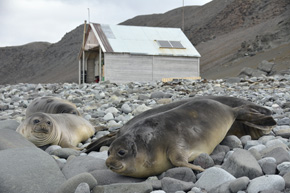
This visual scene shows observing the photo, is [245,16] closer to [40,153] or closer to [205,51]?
[205,51]

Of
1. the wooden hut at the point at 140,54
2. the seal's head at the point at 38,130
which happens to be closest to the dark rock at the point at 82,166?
the seal's head at the point at 38,130

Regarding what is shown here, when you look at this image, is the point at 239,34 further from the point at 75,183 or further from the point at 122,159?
the point at 75,183

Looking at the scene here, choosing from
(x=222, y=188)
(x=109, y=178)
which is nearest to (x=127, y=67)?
(x=109, y=178)

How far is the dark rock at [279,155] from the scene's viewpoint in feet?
9.43

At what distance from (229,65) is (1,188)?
3147cm

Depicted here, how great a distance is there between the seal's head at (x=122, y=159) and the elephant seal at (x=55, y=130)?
6.08ft

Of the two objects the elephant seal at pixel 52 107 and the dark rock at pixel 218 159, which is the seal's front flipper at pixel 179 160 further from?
the elephant seal at pixel 52 107

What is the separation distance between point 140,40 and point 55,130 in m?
17.6

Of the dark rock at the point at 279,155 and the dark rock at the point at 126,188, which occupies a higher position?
the dark rock at the point at 279,155

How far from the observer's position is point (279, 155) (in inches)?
116

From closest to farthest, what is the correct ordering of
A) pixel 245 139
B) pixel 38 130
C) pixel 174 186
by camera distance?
pixel 174 186 → pixel 245 139 → pixel 38 130

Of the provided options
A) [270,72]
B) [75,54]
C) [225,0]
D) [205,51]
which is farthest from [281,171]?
[75,54]

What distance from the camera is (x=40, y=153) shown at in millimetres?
3020

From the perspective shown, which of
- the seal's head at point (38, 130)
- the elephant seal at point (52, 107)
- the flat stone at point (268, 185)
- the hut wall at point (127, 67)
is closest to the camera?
the flat stone at point (268, 185)
